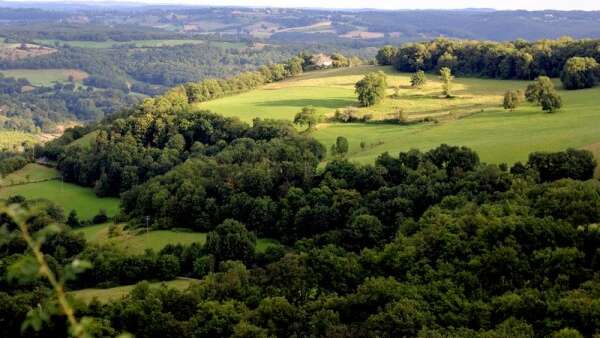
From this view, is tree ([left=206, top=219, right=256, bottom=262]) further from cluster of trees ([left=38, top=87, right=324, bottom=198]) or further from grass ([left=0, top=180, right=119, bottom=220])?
grass ([left=0, top=180, right=119, bottom=220])

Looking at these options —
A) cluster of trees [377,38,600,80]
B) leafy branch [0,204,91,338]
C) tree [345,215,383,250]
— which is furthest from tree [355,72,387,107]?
leafy branch [0,204,91,338]

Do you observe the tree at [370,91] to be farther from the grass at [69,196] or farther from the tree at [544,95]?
the grass at [69,196]

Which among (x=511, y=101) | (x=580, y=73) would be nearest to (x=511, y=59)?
(x=580, y=73)

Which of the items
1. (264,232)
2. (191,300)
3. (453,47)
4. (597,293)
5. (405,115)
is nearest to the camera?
(597,293)

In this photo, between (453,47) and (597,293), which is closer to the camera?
(597,293)

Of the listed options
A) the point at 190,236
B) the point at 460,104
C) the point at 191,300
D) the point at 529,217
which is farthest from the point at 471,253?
the point at 460,104

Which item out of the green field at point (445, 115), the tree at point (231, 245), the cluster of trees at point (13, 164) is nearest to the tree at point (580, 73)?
the green field at point (445, 115)

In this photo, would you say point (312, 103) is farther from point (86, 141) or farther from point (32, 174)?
point (32, 174)

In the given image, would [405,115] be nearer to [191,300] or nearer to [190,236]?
[190,236]
